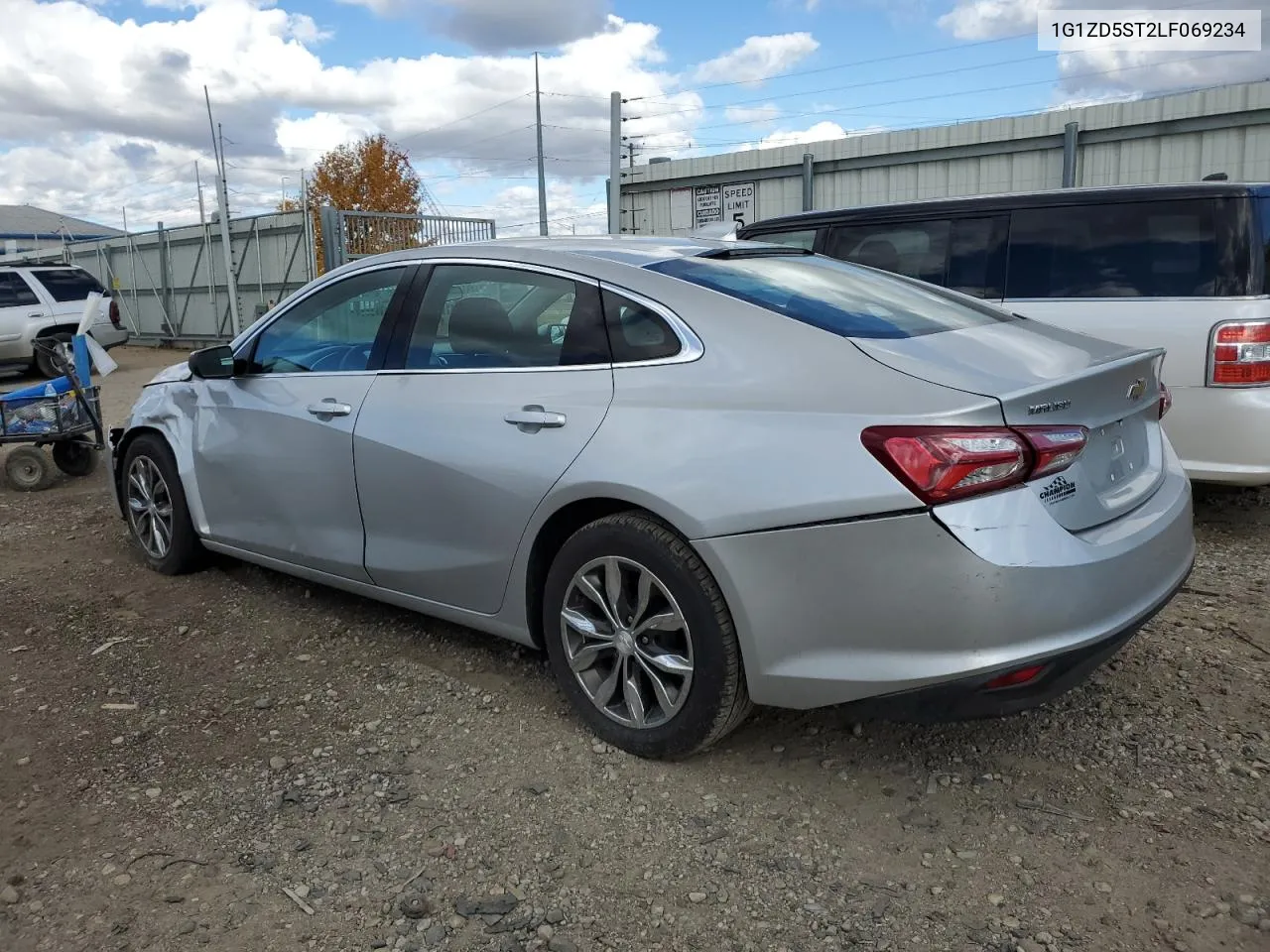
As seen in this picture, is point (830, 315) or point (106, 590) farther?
point (106, 590)

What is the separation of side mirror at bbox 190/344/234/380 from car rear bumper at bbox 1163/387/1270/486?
14.3 feet

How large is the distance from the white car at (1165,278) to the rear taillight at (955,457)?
2678mm

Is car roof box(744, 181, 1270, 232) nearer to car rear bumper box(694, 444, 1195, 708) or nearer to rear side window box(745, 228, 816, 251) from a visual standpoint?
rear side window box(745, 228, 816, 251)

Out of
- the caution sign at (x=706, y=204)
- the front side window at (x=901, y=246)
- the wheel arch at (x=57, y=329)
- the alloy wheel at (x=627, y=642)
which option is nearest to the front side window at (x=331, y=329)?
the alloy wheel at (x=627, y=642)

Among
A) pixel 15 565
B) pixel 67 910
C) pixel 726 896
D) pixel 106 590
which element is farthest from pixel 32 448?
pixel 726 896

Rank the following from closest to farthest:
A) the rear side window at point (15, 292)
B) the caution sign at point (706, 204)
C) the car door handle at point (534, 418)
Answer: the car door handle at point (534, 418) < the rear side window at point (15, 292) < the caution sign at point (706, 204)

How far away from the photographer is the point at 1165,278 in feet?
16.4

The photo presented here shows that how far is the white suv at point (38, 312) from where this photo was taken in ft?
49.2

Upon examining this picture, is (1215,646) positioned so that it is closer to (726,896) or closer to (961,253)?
(726,896)

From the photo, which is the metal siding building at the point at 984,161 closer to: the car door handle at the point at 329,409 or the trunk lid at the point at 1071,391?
the trunk lid at the point at 1071,391

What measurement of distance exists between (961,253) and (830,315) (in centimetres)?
328

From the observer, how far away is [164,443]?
4781mm

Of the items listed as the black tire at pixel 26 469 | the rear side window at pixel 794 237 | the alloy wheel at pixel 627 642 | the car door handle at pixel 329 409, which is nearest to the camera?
the alloy wheel at pixel 627 642

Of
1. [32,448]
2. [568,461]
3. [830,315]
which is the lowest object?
[32,448]
